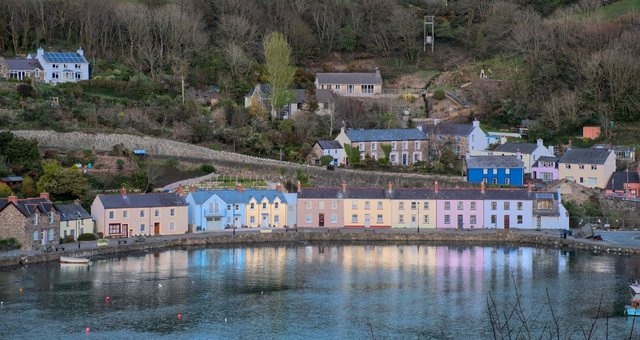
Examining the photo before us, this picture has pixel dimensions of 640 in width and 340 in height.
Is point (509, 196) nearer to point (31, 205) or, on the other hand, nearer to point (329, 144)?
point (329, 144)

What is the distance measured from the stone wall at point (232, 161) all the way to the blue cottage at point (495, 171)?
2.61 ft

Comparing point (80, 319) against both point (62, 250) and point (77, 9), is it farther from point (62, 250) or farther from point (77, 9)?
point (77, 9)

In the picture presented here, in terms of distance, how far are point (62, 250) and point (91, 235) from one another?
10.6 feet

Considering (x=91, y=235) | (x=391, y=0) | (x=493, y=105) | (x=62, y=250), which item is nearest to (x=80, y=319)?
(x=62, y=250)

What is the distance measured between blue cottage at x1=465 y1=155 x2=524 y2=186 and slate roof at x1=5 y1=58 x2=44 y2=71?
2354cm

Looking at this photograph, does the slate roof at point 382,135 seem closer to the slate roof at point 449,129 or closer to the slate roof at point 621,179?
the slate roof at point 449,129

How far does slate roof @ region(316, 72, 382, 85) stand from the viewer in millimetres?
67688

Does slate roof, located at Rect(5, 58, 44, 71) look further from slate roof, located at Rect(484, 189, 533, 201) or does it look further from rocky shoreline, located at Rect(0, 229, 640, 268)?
slate roof, located at Rect(484, 189, 533, 201)

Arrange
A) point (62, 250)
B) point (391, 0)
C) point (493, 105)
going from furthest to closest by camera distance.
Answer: point (391, 0) → point (493, 105) → point (62, 250)

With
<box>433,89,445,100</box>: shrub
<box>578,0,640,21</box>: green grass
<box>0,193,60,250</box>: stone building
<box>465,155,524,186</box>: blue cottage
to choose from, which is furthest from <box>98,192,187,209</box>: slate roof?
<box>578,0,640,21</box>: green grass

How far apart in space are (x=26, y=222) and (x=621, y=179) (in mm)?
27357

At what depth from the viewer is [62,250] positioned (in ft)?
147

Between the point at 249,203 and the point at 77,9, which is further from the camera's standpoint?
the point at 77,9

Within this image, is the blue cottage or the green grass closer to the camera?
the blue cottage
